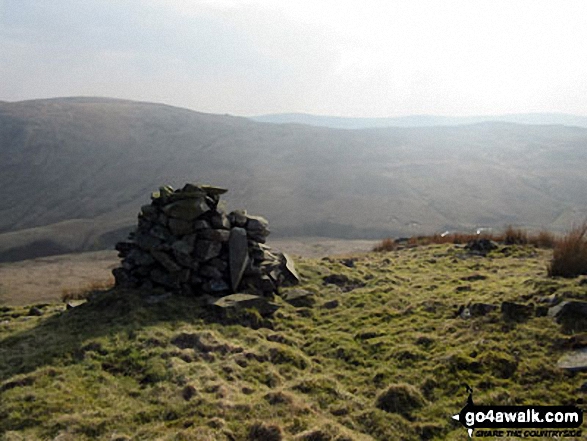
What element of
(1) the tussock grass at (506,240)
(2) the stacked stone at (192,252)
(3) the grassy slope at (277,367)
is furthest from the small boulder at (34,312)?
(1) the tussock grass at (506,240)

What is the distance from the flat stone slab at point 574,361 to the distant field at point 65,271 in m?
13.8

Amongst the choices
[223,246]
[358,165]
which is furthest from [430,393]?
[358,165]

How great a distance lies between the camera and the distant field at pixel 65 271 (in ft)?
51.9

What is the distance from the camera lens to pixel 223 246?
33.9 ft

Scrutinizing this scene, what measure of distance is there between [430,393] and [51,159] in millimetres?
66164

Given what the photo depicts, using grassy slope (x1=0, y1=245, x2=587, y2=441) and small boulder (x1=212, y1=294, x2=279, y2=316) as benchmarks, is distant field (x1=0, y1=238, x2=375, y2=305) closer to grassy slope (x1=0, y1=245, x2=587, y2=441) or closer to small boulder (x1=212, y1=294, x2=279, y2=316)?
grassy slope (x1=0, y1=245, x2=587, y2=441)

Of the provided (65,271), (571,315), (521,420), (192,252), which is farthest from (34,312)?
(65,271)

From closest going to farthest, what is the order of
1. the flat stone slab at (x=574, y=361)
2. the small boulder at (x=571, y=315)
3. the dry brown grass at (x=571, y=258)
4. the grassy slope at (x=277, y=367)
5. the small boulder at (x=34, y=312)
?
1. the grassy slope at (x=277, y=367)
2. the flat stone slab at (x=574, y=361)
3. the small boulder at (x=571, y=315)
4. the dry brown grass at (x=571, y=258)
5. the small boulder at (x=34, y=312)

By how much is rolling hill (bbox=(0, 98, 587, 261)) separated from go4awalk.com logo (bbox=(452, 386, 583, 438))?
31.1 metres

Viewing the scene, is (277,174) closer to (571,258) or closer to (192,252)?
(192,252)

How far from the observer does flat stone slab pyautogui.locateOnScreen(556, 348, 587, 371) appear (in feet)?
18.3

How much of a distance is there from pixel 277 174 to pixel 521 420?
5176 cm

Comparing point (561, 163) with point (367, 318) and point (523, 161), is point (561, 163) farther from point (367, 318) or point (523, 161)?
point (367, 318)

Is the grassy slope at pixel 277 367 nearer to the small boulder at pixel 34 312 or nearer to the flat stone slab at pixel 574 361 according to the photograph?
the flat stone slab at pixel 574 361
